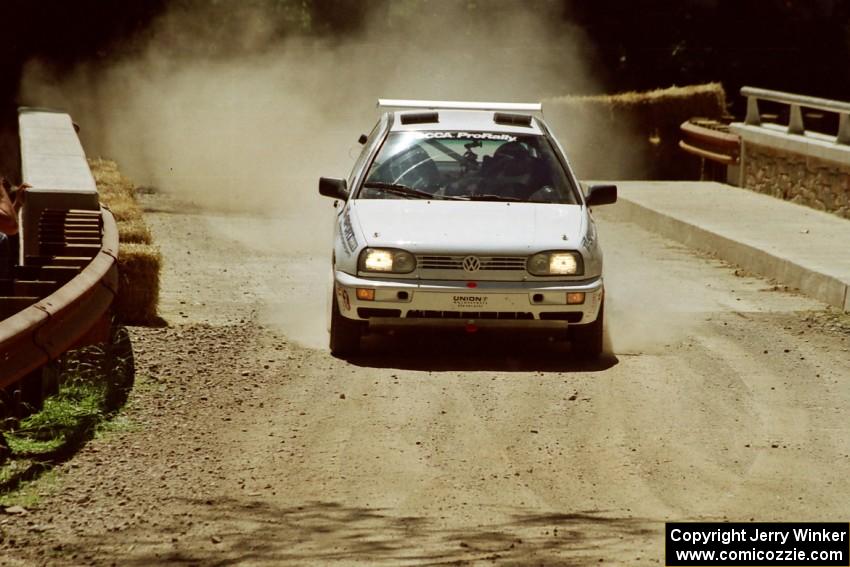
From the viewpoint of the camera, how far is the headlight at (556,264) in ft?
32.4

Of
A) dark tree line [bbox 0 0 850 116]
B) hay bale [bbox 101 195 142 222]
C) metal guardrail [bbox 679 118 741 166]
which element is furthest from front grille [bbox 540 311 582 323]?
dark tree line [bbox 0 0 850 116]

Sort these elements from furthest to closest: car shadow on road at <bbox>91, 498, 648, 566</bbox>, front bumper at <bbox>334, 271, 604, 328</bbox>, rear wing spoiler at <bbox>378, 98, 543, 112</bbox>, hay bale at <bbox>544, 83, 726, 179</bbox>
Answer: hay bale at <bbox>544, 83, 726, 179</bbox>, rear wing spoiler at <bbox>378, 98, 543, 112</bbox>, front bumper at <bbox>334, 271, 604, 328</bbox>, car shadow on road at <bbox>91, 498, 648, 566</bbox>

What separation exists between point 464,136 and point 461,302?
1.89 metres

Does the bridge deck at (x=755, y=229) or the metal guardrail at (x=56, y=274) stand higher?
the metal guardrail at (x=56, y=274)

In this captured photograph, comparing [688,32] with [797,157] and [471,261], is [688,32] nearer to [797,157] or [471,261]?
[797,157]

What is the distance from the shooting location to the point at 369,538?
6332mm

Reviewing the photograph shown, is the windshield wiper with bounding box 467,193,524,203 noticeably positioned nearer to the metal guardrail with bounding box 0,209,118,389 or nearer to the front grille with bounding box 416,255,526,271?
the front grille with bounding box 416,255,526,271

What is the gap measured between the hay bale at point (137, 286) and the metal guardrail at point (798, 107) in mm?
8678

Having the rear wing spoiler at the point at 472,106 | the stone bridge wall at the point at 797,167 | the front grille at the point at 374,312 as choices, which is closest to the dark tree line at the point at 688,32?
the stone bridge wall at the point at 797,167

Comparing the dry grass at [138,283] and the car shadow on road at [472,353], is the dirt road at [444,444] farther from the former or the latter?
the dry grass at [138,283]

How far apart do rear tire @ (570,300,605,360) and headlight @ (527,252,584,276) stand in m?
0.34

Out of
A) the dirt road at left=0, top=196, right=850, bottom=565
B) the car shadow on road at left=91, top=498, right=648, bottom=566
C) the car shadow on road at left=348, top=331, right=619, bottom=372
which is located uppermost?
the car shadow on road at left=91, top=498, right=648, bottom=566

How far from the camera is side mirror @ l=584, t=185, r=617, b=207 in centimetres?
1080

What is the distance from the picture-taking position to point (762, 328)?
11.7 meters
